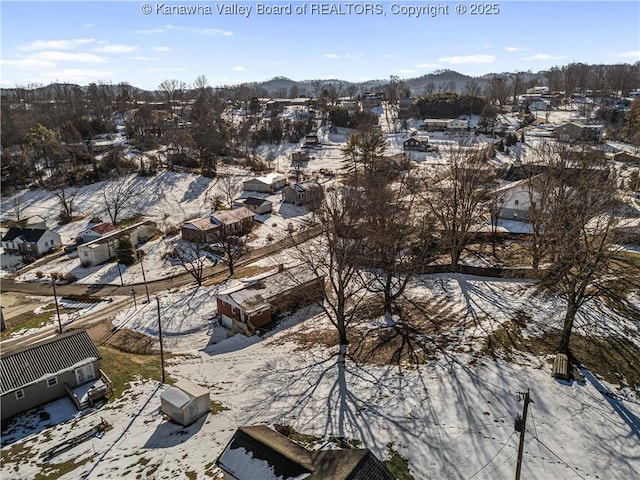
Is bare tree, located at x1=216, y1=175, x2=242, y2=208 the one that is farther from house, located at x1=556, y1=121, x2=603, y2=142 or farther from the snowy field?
house, located at x1=556, y1=121, x2=603, y2=142

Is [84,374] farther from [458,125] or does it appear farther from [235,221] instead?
[458,125]

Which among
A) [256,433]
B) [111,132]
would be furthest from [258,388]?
[111,132]

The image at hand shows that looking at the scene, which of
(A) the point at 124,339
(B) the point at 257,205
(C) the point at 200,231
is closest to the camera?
(A) the point at 124,339

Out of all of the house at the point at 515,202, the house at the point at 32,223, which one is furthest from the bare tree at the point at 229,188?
the house at the point at 515,202

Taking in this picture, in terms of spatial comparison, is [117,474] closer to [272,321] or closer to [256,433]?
[256,433]

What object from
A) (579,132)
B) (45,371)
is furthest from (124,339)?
(579,132)

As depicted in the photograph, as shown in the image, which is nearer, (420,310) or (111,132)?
(420,310)
